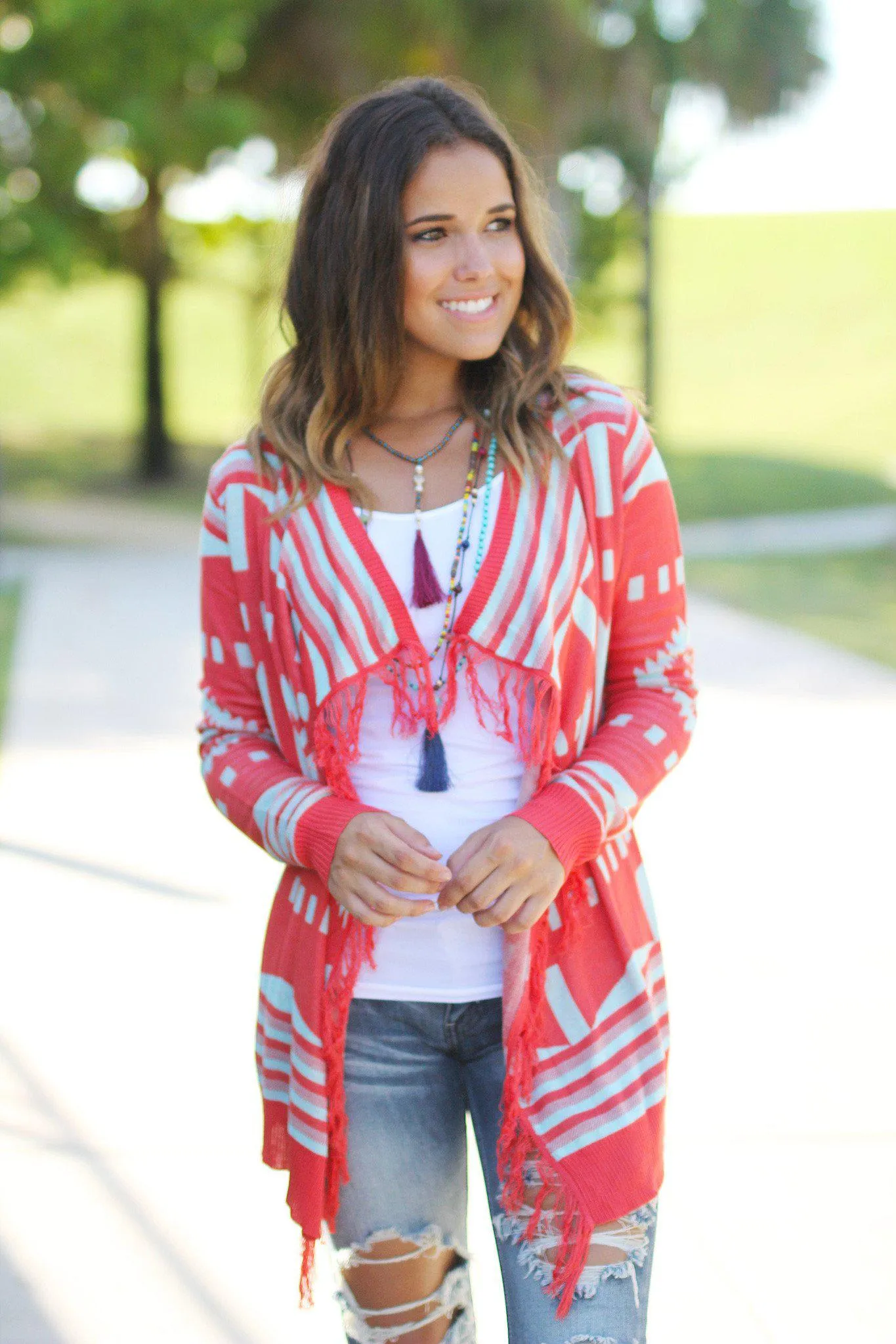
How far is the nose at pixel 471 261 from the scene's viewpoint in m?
1.83

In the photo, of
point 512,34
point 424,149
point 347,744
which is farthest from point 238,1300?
point 512,34

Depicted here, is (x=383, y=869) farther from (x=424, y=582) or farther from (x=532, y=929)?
(x=424, y=582)

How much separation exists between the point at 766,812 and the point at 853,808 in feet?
1.06

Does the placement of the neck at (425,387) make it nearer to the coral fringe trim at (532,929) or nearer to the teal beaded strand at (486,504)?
the teal beaded strand at (486,504)

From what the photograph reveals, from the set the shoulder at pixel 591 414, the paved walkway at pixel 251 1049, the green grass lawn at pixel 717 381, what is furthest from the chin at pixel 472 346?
the green grass lawn at pixel 717 381

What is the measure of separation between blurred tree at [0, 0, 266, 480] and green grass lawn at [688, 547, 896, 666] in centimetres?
625

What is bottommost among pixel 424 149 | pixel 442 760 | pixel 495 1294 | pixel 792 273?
pixel 495 1294

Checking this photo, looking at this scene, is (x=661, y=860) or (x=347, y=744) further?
(x=661, y=860)

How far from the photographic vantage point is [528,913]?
1694 mm

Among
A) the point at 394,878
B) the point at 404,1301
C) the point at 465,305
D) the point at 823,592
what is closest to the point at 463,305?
the point at 465,305

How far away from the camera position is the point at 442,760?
177cm

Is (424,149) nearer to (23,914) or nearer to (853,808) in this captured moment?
(23,914)

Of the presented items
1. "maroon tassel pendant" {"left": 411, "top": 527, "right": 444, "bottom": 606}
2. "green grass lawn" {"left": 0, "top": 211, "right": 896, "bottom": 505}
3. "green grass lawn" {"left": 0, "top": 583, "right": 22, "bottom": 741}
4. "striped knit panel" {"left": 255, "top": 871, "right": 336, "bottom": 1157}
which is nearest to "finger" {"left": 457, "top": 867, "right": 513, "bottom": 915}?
"striped knit panel" {"left": 255, "top": 871, "right": 336, "bottom": 1157}

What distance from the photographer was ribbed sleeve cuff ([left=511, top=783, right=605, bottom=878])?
1703mm
